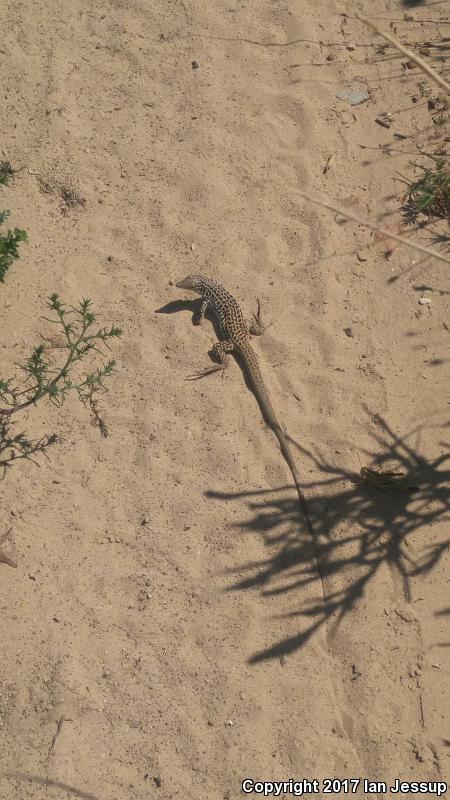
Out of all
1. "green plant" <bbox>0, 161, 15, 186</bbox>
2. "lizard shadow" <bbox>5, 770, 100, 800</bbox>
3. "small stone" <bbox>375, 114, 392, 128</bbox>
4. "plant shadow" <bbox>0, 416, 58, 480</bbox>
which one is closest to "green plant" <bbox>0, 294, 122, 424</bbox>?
"plant shadow" <bbox>0, 416, 58, 480</bbox>

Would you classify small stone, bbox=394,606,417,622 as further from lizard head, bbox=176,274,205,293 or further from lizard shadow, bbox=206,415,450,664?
lizard head, bbox=176,274,205,293

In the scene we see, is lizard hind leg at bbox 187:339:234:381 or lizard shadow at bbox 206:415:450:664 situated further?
lizard hind leg at bbox 187:339:234:381

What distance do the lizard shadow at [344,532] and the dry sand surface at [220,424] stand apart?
0.04ft

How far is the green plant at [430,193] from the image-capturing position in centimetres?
532

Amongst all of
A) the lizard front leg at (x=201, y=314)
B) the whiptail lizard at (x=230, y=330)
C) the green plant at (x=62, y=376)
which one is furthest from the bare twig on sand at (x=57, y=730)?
the lizard front leg at (x=201, y=314)

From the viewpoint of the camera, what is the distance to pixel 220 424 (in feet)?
15.1

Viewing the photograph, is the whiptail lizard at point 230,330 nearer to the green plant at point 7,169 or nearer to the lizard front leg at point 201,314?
the lizard front leg at point 201,314

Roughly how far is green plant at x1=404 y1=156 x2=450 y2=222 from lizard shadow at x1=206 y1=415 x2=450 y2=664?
1.97 m

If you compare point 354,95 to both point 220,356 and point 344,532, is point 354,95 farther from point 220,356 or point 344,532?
point 344,532

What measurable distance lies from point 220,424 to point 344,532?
1053 millimetres

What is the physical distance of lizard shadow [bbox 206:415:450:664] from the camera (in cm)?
399


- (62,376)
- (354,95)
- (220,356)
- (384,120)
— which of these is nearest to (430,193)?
(384,120)

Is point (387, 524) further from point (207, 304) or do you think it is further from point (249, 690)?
point (207, 304)

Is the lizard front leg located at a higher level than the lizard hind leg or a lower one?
higher
